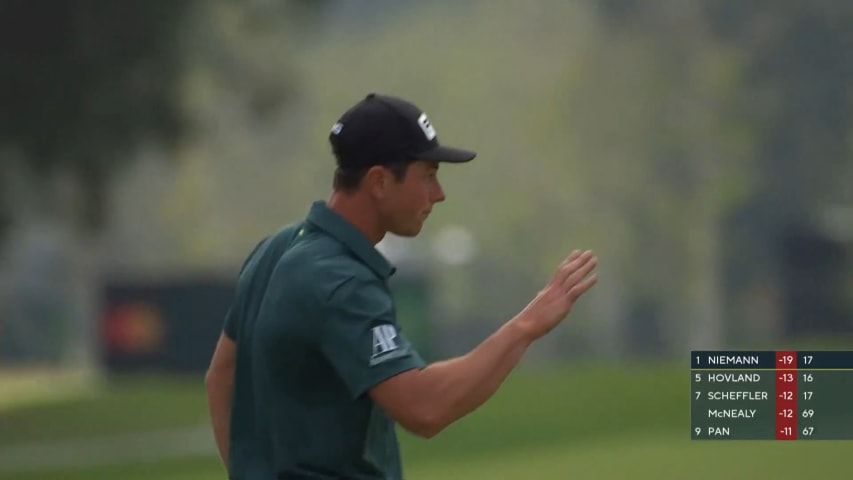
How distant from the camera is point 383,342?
456 centimetres

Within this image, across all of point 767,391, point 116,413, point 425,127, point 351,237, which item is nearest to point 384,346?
point 351,237

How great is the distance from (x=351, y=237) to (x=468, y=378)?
1.65ft

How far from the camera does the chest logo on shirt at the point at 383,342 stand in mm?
4547

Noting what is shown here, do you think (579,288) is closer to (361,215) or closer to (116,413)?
(361,215)

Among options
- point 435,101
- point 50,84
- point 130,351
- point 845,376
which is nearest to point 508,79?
point 435,101

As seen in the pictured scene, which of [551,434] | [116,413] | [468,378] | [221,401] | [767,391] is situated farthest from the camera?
[116,413]

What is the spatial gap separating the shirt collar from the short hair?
0.07 m

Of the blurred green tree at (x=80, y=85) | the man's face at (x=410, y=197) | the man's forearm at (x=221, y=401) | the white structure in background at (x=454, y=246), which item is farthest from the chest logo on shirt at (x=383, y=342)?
the white structure in background at (x=454, y=246)

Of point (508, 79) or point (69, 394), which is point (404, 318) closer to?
point (69, 394)

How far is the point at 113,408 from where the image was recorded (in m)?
26.5

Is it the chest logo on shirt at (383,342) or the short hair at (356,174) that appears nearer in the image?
the chest logo on shirt at (383,342)

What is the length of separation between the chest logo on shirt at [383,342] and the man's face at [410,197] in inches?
13.5

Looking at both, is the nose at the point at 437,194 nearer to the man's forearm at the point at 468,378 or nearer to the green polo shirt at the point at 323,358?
the green polo shirt at the point at 323,358

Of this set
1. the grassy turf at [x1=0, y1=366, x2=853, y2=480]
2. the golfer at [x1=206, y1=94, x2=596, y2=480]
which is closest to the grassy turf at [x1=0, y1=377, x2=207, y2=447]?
the grassy turf at [x1=0, y1=366, x2=853, y2=480]
